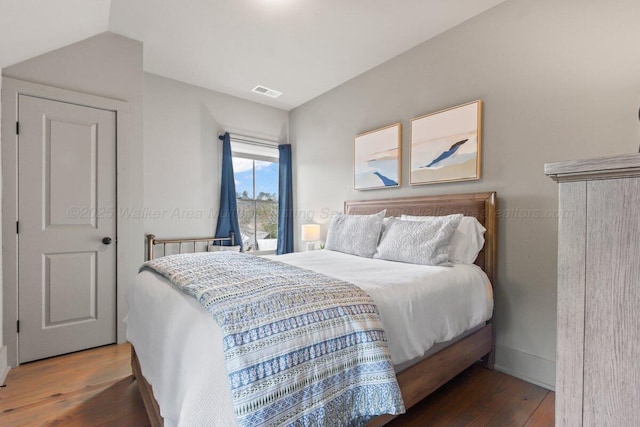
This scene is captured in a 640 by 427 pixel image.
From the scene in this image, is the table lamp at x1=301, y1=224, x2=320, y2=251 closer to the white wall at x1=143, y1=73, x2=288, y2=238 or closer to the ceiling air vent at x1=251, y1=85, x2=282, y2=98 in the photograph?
the white wall at x1=143, y1=73, x2=288, y2=238

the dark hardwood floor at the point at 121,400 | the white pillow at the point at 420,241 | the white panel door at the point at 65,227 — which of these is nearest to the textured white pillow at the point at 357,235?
the white pillow at the point at 420,241

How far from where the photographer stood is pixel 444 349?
5.86ft

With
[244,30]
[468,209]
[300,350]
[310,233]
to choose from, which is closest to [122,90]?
[244,30]

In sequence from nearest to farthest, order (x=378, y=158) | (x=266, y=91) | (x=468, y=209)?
(x=468, y=209) → (x=378, y=158) → (x=266, y=91)

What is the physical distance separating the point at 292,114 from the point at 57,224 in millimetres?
3148

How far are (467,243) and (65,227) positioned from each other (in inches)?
127

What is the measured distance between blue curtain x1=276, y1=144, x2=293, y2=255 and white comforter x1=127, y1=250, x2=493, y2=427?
2001 mm

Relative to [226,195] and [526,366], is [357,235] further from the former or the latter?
[226,195]

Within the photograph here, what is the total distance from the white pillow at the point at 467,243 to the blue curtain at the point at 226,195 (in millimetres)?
2706

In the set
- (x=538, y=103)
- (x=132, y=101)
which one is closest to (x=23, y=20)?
(x=132, y=101)

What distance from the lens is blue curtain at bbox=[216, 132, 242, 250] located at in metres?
3.91

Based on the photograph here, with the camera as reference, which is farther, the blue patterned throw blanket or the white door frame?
the white door frame

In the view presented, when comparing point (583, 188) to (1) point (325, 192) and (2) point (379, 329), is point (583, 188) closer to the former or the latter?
(2) point (379, 329)

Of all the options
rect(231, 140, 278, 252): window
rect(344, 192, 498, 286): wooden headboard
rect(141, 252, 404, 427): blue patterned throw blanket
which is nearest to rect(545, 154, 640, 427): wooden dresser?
rect(141, 252, 404, 427): blue patterned throw blanket
